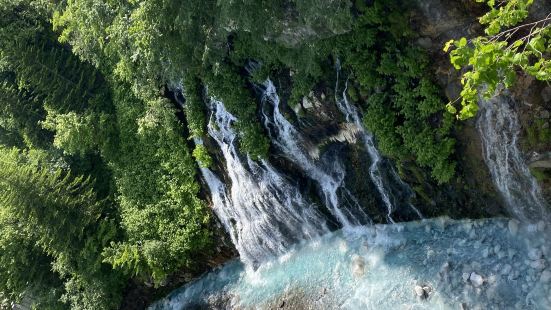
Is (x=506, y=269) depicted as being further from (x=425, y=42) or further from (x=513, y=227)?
(x=425, y=42)

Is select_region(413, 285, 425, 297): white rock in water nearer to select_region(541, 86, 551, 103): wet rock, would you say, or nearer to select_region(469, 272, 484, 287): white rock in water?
select_region(469, 272, 484, 287): white rock in water

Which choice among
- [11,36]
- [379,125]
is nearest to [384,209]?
[379,125]

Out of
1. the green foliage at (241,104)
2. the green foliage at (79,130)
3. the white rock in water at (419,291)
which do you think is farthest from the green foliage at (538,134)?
the green foliage at (79,130)

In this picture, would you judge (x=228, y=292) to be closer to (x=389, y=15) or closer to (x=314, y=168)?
(x=314, y=168)

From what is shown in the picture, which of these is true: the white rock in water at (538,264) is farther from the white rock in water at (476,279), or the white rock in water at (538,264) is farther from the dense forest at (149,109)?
the dense forest at (149,109)

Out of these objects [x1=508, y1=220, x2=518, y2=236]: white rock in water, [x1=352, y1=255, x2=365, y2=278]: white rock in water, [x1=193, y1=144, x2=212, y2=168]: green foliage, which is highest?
[x1=193, y1=144, x2=212, y2=168]: green foliage

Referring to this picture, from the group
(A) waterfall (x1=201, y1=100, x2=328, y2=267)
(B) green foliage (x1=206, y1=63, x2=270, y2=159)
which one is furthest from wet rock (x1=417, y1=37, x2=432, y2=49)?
(A) waterfall (x1=201, y1=100, x2=328, y2=267)
